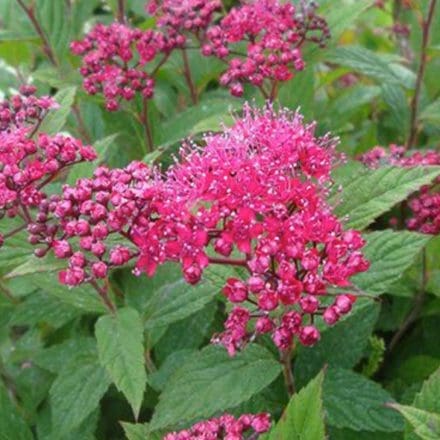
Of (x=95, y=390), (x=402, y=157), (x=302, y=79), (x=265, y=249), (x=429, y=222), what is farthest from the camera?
(x=302, y=79)

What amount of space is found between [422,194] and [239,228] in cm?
91

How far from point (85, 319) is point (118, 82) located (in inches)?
34.6

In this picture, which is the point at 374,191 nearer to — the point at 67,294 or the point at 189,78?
the point at 67,294

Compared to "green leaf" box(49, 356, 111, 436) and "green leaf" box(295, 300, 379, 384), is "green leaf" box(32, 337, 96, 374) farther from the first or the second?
"green leaf" box(295, 300, 379, 384)

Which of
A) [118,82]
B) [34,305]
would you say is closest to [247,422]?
[34,305]

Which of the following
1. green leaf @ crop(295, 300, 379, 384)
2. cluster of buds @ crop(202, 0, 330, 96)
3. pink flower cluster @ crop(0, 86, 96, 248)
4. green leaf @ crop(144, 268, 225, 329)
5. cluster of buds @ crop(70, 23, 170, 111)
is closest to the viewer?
pink flower cluster @ crop(0, 86, 96, 248)

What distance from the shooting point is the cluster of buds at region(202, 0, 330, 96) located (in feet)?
8.68

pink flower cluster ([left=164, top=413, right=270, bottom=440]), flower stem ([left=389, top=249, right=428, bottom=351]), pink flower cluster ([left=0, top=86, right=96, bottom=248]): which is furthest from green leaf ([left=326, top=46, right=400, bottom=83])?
pink flower cluster ([left=164, top=413, right=270, bottom=440])

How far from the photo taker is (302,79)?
2.89 meters

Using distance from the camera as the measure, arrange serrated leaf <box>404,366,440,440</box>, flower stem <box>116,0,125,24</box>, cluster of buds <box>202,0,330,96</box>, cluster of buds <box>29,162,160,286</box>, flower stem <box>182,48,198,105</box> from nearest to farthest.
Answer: serrated leaf <box>404,366,440,440</box> → cluster of buds <box>29,162,160,286</box> → cluster of buds <box>202,0,330,96</box> → flower stem <box>182,48,198,105</box> → flower stem <box>116,0,125,24</box>

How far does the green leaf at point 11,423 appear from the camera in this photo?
2555 mm

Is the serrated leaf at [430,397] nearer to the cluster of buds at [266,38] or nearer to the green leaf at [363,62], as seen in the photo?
the cluster of buds at [266,38]

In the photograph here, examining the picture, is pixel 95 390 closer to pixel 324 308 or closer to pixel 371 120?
pixel 324 308

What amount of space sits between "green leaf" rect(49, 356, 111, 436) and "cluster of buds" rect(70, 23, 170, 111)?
2.98ft
